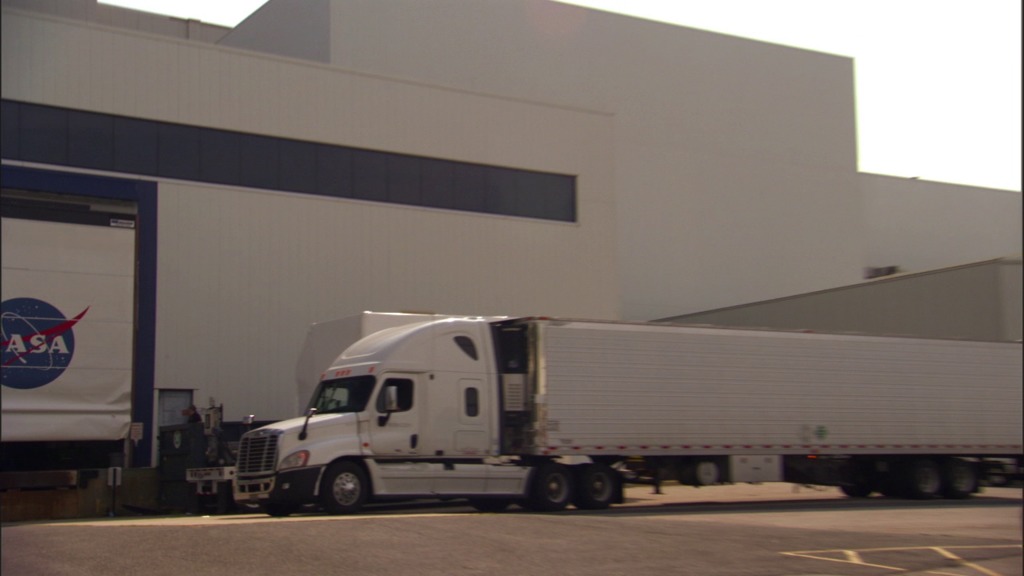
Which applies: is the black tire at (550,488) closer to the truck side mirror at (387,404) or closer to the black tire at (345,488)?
the truck side mirror at (387,404)

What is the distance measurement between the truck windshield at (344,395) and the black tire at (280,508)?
5.64 ft

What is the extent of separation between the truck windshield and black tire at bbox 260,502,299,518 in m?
1.72

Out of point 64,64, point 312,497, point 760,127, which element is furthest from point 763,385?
point 760,127

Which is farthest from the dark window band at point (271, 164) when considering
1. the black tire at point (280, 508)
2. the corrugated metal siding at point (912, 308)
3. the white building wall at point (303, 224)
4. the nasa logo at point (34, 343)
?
the black tire at point (280, 508)

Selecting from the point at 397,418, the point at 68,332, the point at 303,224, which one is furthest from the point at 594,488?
the point at 303,224

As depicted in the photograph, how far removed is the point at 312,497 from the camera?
18.2 m

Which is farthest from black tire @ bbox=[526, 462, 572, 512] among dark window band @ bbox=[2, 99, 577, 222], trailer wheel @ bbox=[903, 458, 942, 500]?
dark window band @ bbox=[2, 99, 577, 222]

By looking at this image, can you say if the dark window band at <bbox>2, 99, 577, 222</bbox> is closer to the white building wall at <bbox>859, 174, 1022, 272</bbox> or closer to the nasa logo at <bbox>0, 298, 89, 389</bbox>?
the nasa logo at <bbox>0, 298, 89, 389</bbox>

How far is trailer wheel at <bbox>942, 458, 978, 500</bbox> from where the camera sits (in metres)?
25.2

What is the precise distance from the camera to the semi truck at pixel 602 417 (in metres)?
19.0

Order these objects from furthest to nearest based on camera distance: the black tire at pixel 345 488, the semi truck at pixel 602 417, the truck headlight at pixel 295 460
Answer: the semi truck at pixel 602 417
the black tire at pixel 345 488
the truck headlight at pixel 295 460

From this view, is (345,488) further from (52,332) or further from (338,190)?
(338,190)

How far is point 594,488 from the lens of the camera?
20.6m

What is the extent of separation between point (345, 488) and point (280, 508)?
4.25ft
